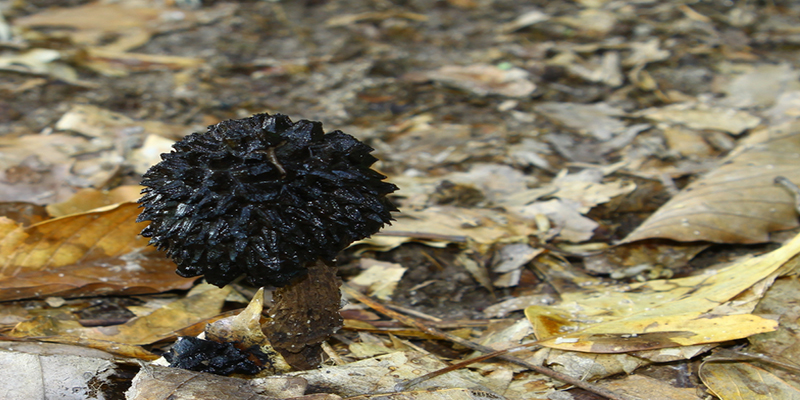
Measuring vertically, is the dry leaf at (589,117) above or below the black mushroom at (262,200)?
below

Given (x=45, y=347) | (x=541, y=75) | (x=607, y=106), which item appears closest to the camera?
(x=45, y=347)

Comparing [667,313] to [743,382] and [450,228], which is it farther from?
[450,228]

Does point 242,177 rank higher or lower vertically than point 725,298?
higher

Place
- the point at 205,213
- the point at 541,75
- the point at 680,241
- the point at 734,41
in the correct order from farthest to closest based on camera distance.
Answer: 1. the point at 734,41
2. the point at 541,75
3. the point at 680,241
4. the point at 205,213

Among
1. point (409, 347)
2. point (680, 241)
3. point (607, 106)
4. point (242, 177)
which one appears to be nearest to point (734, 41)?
point (607, 106)

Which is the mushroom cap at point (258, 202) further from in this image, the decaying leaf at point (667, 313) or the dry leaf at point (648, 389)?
the dry leaf at point (648, 389)

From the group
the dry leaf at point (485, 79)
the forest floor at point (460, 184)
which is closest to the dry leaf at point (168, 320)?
the forest floor at point (460, 184)

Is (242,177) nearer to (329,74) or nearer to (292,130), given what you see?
(292,130)
